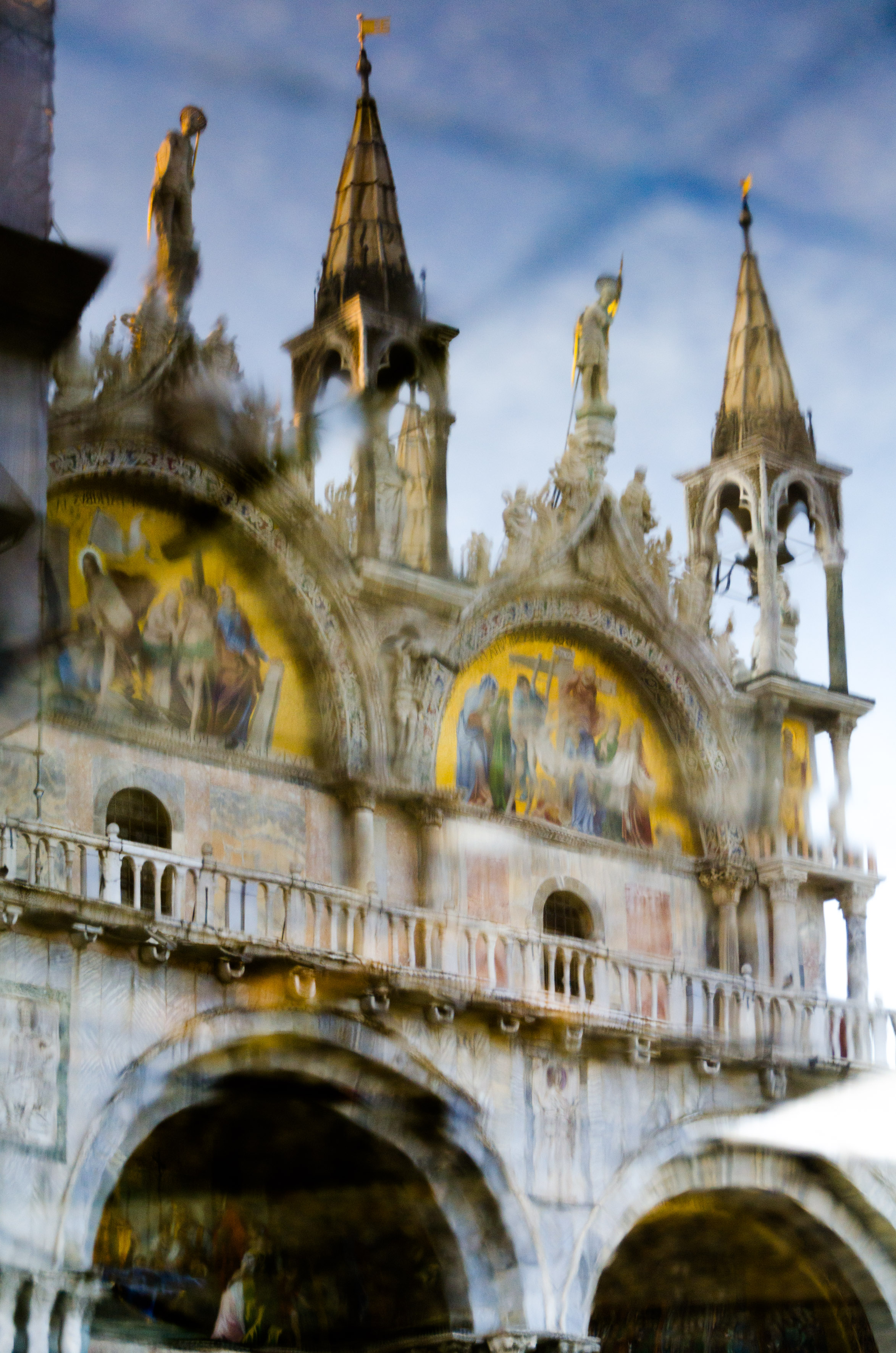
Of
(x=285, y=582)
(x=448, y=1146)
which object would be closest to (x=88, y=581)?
(x=285, y=582)

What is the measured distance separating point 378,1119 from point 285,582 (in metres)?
4.60

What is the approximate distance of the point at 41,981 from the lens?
684 inches

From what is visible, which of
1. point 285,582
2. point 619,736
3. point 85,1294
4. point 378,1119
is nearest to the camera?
point 85,1294

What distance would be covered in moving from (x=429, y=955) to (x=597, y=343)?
703 centimetres

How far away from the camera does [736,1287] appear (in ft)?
77.9

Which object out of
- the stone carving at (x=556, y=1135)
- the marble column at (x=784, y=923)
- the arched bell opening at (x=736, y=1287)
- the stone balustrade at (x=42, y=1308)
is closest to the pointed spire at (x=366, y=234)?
the marble column at (x=784, y=923)

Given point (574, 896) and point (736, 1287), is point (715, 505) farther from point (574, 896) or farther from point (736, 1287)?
point (736, 1287)

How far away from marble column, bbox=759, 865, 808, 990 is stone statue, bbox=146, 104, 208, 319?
800 centimetres

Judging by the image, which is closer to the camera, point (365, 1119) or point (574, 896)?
point (365, 1119)

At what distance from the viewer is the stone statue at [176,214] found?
20.7 m

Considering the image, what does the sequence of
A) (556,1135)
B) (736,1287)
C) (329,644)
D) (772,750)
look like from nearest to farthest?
(556,1135) < (329,644) < (736,1287) < (772,750)

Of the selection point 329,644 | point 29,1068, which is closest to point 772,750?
point 329,644

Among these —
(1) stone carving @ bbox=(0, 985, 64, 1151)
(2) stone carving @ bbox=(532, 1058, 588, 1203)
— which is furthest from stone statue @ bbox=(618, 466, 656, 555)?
(1) stone carving @ bbox=(0, 985, 64, 1151)

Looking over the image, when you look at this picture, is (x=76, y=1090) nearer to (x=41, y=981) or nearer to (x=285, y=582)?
(x=41, y=981)
